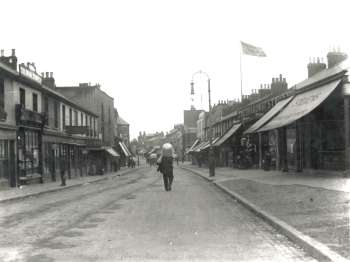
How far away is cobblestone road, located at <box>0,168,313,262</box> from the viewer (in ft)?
24.0

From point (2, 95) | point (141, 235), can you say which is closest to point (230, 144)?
point (2, 95)

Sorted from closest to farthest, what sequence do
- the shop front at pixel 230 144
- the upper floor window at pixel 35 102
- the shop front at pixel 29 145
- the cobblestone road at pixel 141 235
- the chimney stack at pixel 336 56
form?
the cobblestone road at pixel 141 235 < the shop front at pixel 29 145 < the chimney stack at pixel 336 56 < the upper floor window at pixel 35 102 < the shop front at pixel 230 144

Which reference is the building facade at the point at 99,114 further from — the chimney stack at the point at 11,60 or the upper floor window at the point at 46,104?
the chimney stack at the point at 11,60

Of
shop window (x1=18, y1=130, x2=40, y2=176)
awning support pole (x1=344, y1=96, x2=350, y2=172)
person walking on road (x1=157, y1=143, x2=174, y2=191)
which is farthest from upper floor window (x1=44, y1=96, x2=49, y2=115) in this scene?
awning support pole (x1=344, y1=96, x2=350, y2=172)

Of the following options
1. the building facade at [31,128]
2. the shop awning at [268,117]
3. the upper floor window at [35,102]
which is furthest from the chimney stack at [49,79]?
the shop awning at [268,117]

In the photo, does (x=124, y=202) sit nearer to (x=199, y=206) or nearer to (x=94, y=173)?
(x=199, y=206)

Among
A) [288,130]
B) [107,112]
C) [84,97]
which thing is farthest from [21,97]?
[107,112]

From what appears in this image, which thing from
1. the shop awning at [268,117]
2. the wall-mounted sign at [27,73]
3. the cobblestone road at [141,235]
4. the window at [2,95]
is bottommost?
the cobblestone road at [141,235]

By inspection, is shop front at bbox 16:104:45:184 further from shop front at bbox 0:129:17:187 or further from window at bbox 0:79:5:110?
window at bbox 0:79:5:110

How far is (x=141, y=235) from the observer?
9.06m

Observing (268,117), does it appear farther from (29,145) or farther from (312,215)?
(312,215)

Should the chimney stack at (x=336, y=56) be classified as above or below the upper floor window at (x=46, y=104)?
above

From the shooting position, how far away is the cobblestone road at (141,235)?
7301mm

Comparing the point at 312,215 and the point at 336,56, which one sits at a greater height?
the point at 336,56
